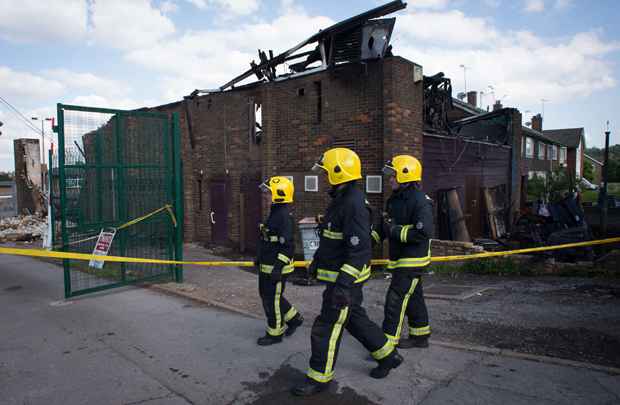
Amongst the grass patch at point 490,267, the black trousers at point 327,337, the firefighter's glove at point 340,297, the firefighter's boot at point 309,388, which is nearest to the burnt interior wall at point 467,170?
the grass patch at point 490,267

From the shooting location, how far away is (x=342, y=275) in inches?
142

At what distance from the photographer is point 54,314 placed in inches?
244

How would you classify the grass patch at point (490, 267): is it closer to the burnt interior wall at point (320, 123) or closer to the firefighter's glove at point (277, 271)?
the burnt interior wall at point (320, 123)

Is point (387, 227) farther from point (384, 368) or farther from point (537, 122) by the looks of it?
point (537, 122)

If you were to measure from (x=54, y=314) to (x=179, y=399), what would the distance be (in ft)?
11.4

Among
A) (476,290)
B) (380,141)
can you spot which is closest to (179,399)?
(476,290)

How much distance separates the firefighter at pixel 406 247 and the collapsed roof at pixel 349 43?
5179 mm

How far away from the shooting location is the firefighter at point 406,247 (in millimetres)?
4363

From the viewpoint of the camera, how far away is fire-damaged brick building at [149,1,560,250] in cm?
921

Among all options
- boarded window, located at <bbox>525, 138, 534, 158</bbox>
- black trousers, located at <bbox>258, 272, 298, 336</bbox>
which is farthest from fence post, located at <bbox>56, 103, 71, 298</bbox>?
boarded window, located at <bbox>525, 138, 534, 158</bbox>

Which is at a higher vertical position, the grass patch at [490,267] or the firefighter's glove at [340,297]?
the firefighter's glove at [340,297]

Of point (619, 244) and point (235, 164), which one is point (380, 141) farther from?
point (619, 244)

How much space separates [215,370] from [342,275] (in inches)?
66.3

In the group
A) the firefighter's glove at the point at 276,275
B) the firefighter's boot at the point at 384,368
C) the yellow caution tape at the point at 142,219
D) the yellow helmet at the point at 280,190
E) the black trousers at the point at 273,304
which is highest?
the yellow helmet at the point at 280,190
